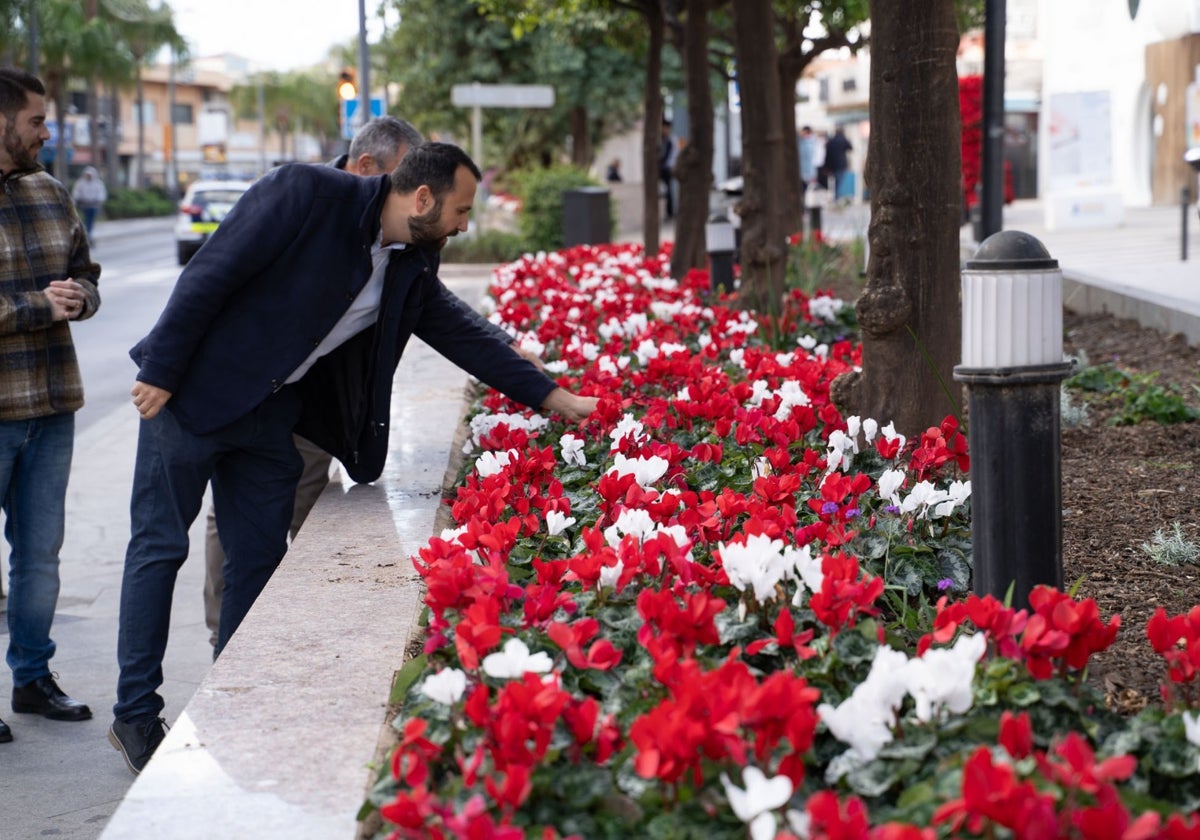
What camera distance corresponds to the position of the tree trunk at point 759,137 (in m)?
10.2

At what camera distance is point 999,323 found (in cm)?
287

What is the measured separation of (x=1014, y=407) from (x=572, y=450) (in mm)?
1873

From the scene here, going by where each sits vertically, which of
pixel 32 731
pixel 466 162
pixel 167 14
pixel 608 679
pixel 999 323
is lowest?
pixel 32 731

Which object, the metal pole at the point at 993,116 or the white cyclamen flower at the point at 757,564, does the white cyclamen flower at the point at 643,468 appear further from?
the metal pole at the point at 993,116

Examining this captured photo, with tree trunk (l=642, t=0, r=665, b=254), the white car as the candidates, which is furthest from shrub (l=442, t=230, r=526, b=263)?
the white car

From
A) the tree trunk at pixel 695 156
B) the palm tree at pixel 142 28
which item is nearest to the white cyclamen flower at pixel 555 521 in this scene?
the tree trunk at pixel 695 156

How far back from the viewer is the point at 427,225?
4348 mm

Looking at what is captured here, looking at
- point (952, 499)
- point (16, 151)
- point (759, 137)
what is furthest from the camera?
point (759, 137)

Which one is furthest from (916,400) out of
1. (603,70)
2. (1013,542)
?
(603,70)

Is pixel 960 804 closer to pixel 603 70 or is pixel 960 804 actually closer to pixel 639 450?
pixel 639 450

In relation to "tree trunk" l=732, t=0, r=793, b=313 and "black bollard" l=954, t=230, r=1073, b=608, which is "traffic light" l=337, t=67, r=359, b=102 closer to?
"tree trunk" l=732, t=0, r=793, b=313

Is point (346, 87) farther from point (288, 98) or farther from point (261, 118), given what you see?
point (288, 98)

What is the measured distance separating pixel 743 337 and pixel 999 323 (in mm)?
4902

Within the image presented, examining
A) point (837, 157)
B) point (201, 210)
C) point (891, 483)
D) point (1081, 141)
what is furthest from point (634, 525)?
point (837, 157)
